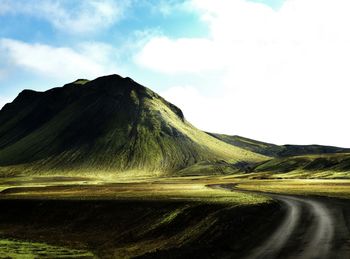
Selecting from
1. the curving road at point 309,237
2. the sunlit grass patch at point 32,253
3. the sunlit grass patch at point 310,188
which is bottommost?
the sunlit grass patch at point 32,253

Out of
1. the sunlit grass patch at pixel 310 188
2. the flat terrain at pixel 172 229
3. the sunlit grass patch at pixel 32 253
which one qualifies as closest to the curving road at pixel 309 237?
the flat terrain at pixel 172 229

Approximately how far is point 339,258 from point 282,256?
10.3ft

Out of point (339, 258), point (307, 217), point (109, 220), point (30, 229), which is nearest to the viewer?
point (339, 258)

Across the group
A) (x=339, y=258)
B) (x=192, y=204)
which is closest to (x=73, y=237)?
(x=192, y=204)

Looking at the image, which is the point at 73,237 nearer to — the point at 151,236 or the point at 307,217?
the point at 151,236

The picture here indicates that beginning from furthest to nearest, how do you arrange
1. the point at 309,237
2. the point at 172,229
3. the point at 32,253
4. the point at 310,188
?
the point at 310,188, the point at 172,229, the point at 32,253, the point at 309,237

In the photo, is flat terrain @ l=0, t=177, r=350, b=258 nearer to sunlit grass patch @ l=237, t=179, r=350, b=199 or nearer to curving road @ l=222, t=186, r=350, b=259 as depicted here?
curving road @ l=222, t=186, r=350, b=259

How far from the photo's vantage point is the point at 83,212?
2467 inches

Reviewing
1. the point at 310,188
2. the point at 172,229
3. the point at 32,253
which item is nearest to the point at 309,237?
the point at 172,229

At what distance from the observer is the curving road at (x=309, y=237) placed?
24592 millimetres

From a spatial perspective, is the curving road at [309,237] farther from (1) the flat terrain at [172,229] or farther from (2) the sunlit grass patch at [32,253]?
(2) the sunlit grass patch at [32,253]

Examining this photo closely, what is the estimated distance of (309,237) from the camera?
29375mm

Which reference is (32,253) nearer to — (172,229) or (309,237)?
(172,229)

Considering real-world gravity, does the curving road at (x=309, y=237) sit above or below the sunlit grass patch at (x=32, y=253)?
above
